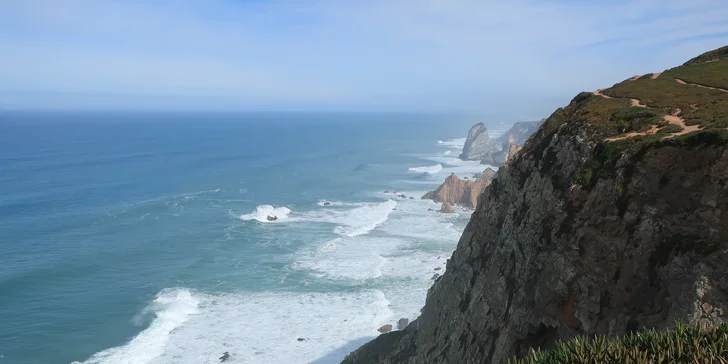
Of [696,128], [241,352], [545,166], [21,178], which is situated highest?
[696,128]

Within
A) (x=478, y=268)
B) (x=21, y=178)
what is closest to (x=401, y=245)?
(x=478, y=268)

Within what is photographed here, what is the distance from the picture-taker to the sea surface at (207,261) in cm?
3975

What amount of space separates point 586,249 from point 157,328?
35.8m

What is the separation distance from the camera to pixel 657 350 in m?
10.8

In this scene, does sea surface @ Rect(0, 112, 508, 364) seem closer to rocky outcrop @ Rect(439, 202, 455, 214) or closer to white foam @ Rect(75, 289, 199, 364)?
white foam @ Rect(75, 289, 199, 364)

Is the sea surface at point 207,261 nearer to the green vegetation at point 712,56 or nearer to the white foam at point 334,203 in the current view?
the white foam at point 334,203

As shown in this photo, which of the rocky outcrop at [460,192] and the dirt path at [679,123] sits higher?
the dirt path at [679,123]

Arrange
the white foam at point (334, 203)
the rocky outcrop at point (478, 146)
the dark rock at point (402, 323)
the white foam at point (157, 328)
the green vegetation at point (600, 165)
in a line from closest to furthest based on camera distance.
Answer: the green vegetation at point (600, 165)
the white foam at point (157, 328)
the dark rock at point (402, 323)
the white foam at point (334, 203)
the rocky outcrop at point (478, 146)

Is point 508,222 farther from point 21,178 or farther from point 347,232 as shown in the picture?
point 21,178

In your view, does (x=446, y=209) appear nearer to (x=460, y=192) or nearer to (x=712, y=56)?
(x=460, y=192)

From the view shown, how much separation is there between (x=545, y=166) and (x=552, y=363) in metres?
11.7

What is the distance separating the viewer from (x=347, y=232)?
66875mm

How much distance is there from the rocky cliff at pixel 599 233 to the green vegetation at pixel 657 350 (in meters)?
3.21

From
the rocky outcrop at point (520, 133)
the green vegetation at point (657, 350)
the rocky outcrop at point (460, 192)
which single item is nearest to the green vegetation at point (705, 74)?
the green vegetation at point (657, 350)
